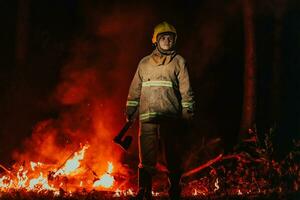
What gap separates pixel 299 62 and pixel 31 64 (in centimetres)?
878

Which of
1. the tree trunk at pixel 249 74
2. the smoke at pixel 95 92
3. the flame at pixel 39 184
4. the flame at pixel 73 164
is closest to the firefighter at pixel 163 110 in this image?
the flame at pixel 39 184

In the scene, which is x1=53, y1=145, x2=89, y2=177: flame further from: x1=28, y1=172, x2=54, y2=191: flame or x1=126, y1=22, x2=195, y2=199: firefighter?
x1=126, y1=22, x2=195, y2=199: firefighter

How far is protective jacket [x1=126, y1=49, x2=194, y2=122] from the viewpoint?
7965 millimetres

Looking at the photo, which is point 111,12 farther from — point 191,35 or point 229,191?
point 229,191

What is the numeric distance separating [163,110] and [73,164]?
3.27 m

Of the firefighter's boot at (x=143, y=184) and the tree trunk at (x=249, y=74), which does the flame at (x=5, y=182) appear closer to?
the firefighter's boot at (x=143, y=184)

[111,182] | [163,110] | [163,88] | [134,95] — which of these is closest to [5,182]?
[111,182]

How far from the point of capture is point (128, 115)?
8320mm

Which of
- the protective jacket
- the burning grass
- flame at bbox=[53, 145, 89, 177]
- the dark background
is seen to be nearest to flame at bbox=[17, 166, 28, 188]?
the burning grass

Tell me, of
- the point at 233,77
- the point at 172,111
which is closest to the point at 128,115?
the point at 172,111

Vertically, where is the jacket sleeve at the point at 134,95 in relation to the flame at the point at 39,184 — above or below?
above

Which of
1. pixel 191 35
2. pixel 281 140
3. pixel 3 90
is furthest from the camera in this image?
pixel 281 140

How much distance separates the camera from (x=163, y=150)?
8000 millimetres

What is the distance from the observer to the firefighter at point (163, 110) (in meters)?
7.95
